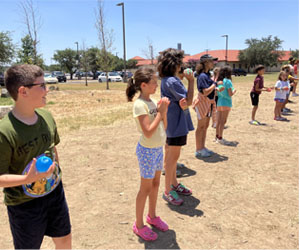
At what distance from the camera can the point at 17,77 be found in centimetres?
159

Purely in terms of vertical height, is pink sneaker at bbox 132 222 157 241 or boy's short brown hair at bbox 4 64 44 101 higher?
boy's short brown hair at bbox 4 64 44 101

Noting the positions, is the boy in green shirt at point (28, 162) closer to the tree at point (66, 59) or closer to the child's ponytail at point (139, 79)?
the child's ponytail at point (139, 79)

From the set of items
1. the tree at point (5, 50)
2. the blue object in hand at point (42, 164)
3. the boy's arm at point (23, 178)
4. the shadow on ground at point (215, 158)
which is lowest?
the shadow on ground at point (215, 158)

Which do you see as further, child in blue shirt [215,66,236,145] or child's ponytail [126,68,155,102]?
child in blue shirt [215,66,236,145]

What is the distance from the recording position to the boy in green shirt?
5.00ft

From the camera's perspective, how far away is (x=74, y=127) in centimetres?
770

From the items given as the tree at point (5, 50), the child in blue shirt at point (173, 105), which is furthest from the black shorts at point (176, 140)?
the tree at point (5, 50)

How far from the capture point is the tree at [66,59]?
61.8m

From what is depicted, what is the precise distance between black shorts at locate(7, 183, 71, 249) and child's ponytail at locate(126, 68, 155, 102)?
46.1 inches

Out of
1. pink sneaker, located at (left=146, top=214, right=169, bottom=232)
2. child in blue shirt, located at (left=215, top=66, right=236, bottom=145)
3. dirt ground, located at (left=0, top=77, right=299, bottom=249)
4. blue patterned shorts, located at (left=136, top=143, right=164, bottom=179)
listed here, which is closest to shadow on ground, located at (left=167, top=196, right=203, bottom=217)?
dirt ground, located at (left=0, top=77, right=299, bottom=249)

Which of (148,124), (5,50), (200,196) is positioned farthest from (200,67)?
(5,50)

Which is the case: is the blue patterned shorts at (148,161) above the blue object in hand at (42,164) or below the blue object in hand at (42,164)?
below

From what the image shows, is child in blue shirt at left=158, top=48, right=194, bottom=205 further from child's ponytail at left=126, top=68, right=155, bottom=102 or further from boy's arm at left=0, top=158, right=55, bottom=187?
boy's arm at left=0, top=158, right=55, bottom=187

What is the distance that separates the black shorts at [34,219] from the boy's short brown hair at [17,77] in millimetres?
731
